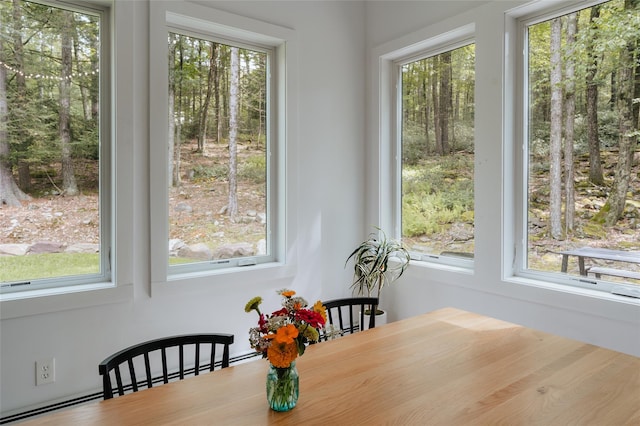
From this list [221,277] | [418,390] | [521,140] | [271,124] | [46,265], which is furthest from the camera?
[271,124]

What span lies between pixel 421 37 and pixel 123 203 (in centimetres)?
223

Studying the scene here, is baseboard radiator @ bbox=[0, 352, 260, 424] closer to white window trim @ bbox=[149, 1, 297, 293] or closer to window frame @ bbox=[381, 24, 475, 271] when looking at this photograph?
white window trim @ bbox=[149, 1, 297, 293]

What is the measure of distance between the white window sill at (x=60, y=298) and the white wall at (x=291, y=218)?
4cm

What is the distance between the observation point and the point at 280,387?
111 cm

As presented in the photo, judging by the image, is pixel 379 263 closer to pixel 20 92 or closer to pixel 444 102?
pixel 444 102

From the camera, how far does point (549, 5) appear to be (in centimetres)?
231

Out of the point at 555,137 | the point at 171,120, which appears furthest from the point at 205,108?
the point at 555,137

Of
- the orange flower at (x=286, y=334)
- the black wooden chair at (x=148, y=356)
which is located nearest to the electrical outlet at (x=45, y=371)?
the black wooden chair at (x=148, y=356)

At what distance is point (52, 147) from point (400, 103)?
7.86 ft

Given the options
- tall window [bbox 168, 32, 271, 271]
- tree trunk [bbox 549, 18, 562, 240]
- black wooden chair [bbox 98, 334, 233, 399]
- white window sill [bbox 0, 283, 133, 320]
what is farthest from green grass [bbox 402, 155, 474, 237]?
white window sill [bbox 0, 283, 133, 320]

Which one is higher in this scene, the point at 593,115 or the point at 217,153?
the point at 593,115

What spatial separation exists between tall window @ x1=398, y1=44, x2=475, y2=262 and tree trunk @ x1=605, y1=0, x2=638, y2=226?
2.63 ft

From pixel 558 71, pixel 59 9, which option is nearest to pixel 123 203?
pixel 59 9

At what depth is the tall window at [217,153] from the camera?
2.62 metres
